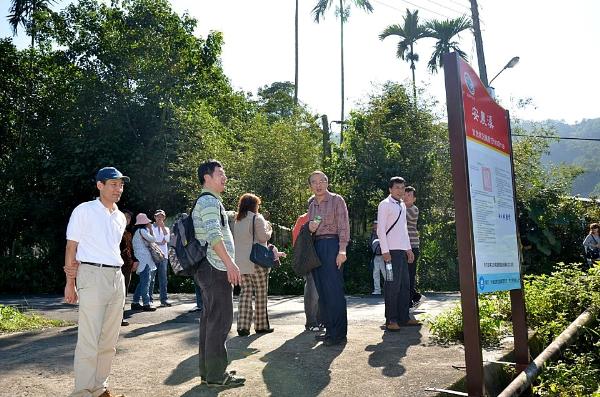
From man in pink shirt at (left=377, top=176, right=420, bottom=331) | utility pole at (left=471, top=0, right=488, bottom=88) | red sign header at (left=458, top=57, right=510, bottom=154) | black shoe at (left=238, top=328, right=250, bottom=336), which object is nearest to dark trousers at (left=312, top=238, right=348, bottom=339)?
man in pink shirt at (left=377, top=176, right=420, bottom=331)

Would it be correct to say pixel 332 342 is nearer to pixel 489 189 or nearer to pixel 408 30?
pixel 489 189

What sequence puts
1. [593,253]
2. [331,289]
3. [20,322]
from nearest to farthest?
[331,289]
[20,322]
[593,253]

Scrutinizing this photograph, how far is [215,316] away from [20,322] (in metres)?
5.92

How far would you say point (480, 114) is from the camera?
16.2 ft

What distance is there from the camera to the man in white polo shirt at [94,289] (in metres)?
4.50

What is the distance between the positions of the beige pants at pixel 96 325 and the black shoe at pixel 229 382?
84 cm

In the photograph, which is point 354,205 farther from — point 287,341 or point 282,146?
point 287,341

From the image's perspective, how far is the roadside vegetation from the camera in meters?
5.23

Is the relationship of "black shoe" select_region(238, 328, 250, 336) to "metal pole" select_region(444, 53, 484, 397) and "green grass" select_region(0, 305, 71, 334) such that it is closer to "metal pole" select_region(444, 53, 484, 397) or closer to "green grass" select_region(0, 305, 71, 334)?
"green grass" select_region(0, 305, 71, 334)

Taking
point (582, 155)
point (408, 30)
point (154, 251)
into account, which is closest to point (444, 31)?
point (408, 30)

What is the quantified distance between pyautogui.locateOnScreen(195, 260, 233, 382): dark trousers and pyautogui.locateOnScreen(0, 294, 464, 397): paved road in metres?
0.20

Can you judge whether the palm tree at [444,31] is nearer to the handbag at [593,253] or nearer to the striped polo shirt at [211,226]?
the handbag at [593,253]

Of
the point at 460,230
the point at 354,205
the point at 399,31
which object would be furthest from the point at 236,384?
the point at 399,31

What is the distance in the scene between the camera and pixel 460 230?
4395 mm
